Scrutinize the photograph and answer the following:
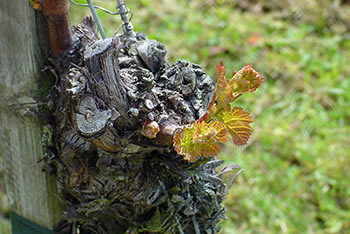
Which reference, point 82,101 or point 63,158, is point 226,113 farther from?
point 63,158

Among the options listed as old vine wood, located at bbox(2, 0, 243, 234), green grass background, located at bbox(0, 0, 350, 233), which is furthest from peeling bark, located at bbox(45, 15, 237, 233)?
green grass background, located at bbox(0, 0, 350, 233)

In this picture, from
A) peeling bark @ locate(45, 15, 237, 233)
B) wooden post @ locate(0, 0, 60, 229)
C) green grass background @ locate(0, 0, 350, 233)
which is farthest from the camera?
green grass background @ locate(0, 0, 350, 233)

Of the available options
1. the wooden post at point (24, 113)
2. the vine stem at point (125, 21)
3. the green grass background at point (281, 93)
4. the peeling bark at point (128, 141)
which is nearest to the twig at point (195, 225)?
the peeling bark at point (128, 141)

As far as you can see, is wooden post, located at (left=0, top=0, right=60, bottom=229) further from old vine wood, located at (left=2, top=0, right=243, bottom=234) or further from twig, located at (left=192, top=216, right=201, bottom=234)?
twig, located at (left=192, top=216, right=201, bottom=234)

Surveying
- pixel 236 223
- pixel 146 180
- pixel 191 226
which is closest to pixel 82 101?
pixel 146 180

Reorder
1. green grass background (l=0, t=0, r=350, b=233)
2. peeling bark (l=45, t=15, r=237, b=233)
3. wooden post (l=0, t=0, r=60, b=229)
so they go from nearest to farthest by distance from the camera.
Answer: peeling bark (l=45, t=15, r=237, b=233), wooden post (l=0, t=0, r=60, b=229), green grass background (l=0, t=0, r=350, b=233)

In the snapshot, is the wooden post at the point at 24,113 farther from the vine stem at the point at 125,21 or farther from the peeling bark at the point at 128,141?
the vine stem at the point at 125,21
